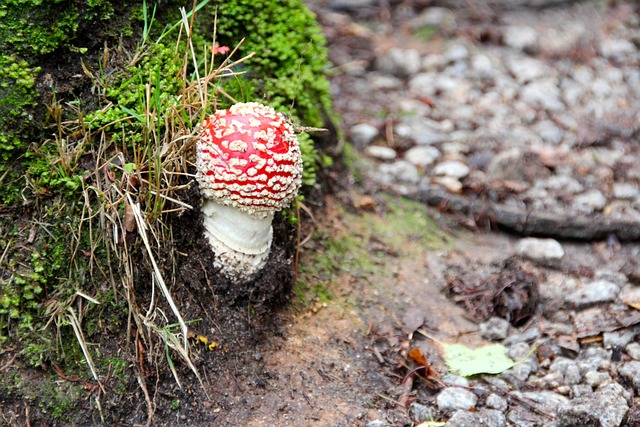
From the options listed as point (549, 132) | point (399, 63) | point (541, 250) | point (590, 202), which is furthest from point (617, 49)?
point (541, 250)

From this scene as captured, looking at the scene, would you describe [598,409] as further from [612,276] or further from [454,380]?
[612,276]

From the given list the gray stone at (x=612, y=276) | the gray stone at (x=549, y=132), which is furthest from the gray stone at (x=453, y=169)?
the gray stone at (x=612, y=276)

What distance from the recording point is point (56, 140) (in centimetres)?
283

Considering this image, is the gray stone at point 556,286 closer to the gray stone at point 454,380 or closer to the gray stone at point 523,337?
the gray stone at point 523,337

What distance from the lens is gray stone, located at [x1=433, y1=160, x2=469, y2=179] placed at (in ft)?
15.3

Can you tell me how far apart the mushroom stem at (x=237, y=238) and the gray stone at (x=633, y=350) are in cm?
184

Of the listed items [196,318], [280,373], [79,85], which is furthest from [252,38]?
[280,373]

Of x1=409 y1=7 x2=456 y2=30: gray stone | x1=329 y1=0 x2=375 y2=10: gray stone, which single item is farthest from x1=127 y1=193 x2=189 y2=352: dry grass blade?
x1=329 y1=0 x2=375 y2=10: gray stone

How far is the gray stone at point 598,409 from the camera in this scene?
2791 mm

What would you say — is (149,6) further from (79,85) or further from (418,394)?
(418,394)

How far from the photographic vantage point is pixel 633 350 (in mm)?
3344

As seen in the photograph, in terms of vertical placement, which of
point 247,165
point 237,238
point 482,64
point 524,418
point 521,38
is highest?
point 247,165

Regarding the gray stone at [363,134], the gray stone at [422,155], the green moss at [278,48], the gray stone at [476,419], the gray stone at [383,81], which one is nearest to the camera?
the gray stone at [476,419]

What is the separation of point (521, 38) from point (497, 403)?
425 centimetres
